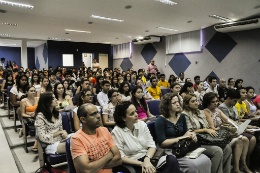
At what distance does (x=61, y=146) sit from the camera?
219 cm

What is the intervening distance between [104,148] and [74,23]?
7.07m

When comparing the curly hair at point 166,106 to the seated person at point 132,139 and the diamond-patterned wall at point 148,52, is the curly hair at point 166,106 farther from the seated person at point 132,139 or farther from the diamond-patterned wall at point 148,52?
the diamond-patterned wall at point 148,52

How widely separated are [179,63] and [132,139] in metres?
8.81

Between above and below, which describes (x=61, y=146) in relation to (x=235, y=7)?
below

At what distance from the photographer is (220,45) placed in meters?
8.13

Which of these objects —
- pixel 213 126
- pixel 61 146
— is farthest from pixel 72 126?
pixel 213 126

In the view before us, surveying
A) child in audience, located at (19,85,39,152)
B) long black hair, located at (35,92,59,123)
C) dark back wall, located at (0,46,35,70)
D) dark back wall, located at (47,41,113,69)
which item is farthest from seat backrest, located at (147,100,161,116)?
dark back wall, located at (0,46,35,70)

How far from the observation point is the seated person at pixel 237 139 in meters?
2.55

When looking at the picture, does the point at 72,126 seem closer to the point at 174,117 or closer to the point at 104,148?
the point at 104,148

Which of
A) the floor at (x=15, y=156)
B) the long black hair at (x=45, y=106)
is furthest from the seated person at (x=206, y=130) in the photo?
the floor at (x=15, y=156)

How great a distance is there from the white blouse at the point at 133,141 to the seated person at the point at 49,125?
30.3 inches

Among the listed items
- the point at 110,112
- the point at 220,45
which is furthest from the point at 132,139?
the point at 220,45

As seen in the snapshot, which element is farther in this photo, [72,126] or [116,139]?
[72,126]

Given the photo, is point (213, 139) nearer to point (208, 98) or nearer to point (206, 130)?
point (206, 130)
